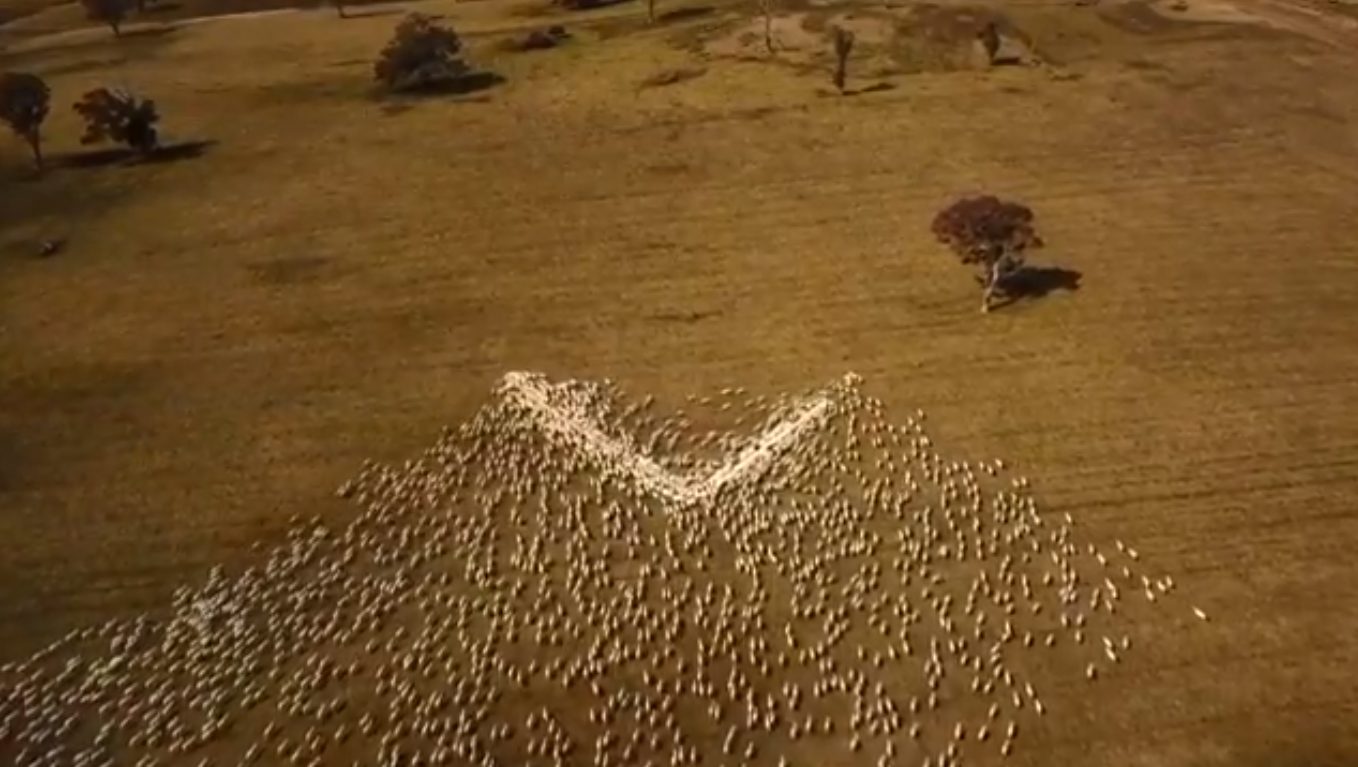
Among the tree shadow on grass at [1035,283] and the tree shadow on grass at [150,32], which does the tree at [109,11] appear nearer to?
the tree shadow on grass at [150,32]

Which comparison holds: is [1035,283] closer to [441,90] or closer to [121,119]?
[441,90]

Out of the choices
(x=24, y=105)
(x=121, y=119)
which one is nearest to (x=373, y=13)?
(x=121, y=119)

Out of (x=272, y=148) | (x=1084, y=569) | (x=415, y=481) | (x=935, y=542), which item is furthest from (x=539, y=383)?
(x=272, y=148)

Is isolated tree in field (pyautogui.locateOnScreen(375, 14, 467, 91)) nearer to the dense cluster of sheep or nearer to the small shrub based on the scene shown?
the small shrub

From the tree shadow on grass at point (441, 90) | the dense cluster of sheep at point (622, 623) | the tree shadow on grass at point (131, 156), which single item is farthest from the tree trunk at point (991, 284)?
the tree shadow on grass at point (131, 156)

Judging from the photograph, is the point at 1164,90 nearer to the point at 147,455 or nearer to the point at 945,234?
the point at 945,234

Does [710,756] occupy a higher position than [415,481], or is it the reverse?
[415,481]
